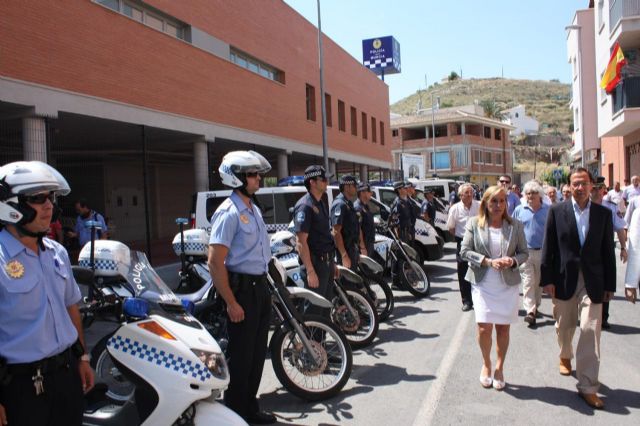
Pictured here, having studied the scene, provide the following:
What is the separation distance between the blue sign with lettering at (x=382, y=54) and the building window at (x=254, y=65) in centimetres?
2167

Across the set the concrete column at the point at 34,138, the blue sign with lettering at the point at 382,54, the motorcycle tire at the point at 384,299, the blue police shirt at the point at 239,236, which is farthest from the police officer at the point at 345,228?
the blue sign with lettering at the point at 382,54

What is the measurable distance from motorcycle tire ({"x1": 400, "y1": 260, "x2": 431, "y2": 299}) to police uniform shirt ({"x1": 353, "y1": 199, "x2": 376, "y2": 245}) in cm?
80

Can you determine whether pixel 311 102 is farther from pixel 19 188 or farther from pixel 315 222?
pixel 19 188

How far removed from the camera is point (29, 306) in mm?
2430

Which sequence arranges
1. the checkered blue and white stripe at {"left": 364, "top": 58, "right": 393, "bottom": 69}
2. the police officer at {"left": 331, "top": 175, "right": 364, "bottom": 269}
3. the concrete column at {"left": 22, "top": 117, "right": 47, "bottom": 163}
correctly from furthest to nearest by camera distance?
the checkered blue and white stripe at {"left": 364, "top": 58, "right": 393, "bottom": 69} → the concrete column at {"left": 22, "top": 117, "right": 47, "bottom": 163} → the police officer at {"left": 331, "top": 175, "right": 364, "bottom": 269}

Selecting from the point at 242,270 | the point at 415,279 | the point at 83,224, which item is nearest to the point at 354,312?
the point at 242,270

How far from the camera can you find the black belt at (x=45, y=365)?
239 centimetres

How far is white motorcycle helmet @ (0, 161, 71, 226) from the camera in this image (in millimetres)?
2434

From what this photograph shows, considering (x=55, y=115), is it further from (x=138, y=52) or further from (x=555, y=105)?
(x=555, y=105)

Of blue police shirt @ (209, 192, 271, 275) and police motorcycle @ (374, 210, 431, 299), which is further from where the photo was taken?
police motorcycle @ (374, 210, 431, 299)

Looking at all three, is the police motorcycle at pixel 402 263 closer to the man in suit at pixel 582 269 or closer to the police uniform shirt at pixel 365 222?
the police uniform shirt at pixel 365 222

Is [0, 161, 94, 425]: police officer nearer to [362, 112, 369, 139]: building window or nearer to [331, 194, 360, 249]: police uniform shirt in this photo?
[331, 194, 360, 249]: police uniform shirt

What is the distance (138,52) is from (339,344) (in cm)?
1100

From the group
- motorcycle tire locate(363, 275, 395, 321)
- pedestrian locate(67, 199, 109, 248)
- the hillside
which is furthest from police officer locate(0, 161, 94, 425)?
the hillside
